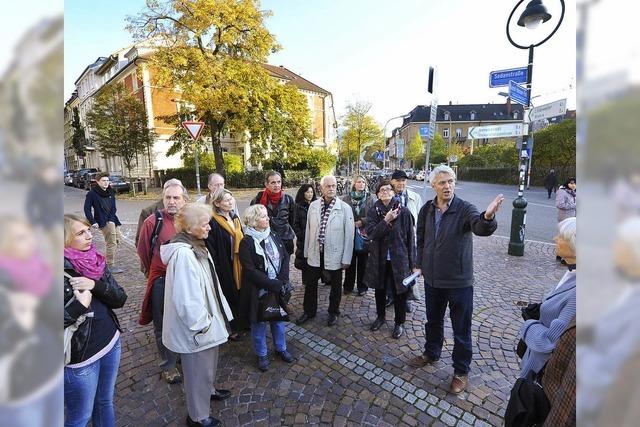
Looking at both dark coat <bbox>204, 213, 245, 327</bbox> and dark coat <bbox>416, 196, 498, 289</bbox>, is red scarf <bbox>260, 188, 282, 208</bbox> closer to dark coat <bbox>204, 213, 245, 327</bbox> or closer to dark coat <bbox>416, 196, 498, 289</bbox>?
dark coat <bbox>204, 213, 245, 327</bbox>

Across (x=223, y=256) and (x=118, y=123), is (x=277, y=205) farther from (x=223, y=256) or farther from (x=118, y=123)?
(x=118, y=123)

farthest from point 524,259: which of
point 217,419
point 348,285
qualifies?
point 217,419

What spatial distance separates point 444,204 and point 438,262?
0.53 m

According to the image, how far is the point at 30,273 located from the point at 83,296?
5.62ft

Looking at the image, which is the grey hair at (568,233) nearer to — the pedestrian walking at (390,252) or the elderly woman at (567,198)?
the pedestrian walking at (390,252)

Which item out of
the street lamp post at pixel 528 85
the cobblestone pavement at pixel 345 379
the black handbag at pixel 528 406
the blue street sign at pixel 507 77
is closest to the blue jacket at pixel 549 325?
the black handbag at pixel 528 406

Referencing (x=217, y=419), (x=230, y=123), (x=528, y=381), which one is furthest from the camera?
(x=230, y=123)

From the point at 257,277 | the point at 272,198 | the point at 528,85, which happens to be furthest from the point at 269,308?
the point at 528,85

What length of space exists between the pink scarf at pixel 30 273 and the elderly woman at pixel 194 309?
200 cm

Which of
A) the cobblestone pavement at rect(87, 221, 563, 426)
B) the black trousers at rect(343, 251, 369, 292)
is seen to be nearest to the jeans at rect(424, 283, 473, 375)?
the cobblestone pavement at rect(87, 221, 563, 426)

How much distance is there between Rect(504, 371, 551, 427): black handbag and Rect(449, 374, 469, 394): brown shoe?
1306mm

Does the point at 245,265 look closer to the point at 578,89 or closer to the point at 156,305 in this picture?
the point at 156,305

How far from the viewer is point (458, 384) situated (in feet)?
9.89

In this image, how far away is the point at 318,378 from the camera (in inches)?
127
